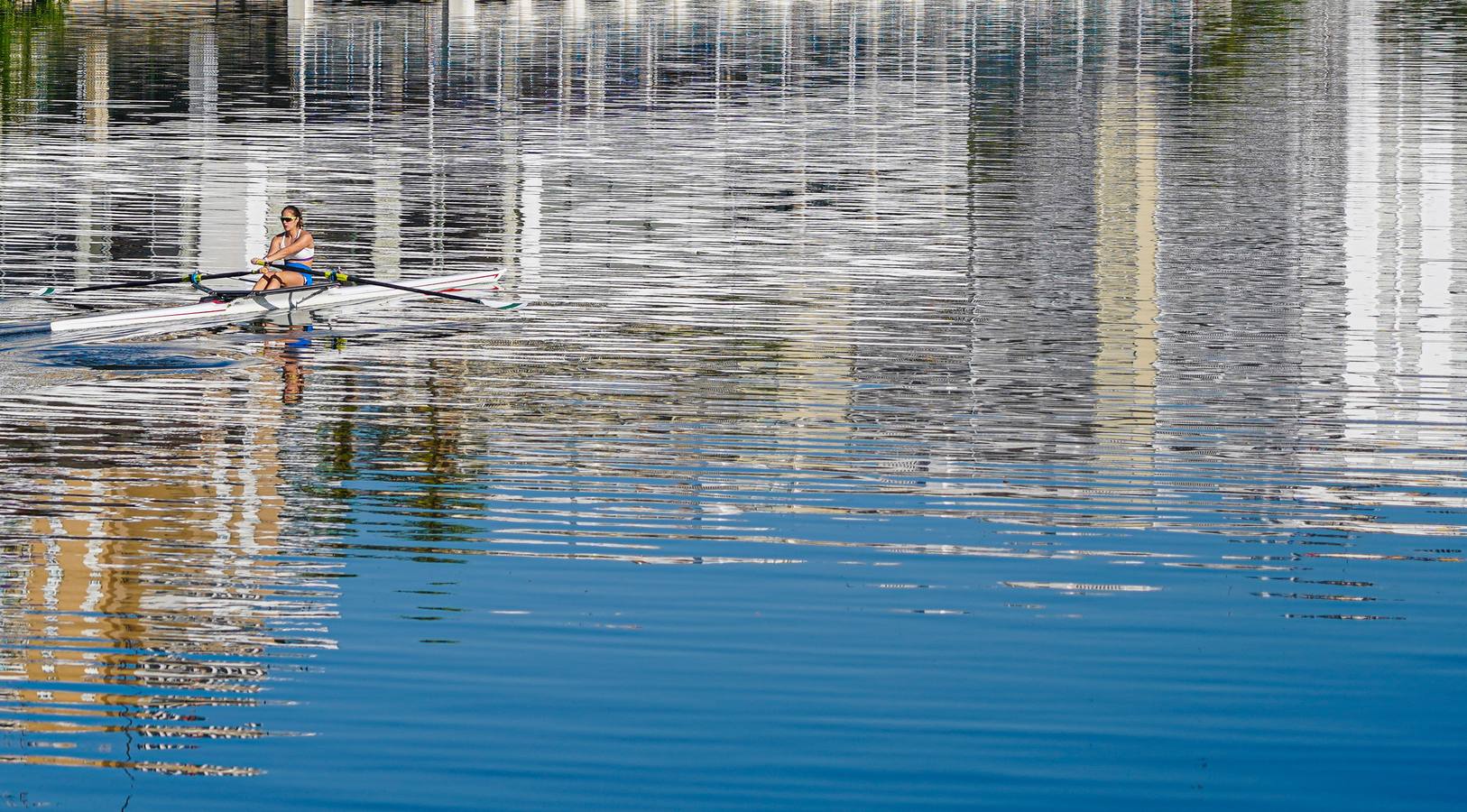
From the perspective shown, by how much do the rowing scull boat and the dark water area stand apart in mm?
258

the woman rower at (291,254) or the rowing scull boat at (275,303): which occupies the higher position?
the woman rower at (291,254)

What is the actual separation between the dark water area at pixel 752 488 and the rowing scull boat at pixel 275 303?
0.26m

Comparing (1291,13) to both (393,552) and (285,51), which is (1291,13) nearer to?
(285,51)

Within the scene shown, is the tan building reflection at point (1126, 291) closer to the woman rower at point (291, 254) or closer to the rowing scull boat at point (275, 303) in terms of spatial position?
the rowing scull boat at point (275, 303)

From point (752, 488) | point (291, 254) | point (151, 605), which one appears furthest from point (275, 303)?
point (151, 605)

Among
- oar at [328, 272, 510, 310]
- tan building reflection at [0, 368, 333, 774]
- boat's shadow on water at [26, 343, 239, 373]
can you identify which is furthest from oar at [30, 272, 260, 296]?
tan building reflection at [0, 368, 333, 774]

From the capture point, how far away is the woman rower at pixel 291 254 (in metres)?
24.4

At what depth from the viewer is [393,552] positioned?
14203 mm

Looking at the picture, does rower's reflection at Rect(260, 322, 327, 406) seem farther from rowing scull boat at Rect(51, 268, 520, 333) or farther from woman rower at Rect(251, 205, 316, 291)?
woman rower at Rect(251, 205, 316, 291)

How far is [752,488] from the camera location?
15898 millimetres

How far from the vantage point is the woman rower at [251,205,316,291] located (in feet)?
80.0

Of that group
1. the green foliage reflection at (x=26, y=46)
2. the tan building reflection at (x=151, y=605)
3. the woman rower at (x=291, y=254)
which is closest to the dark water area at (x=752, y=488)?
the tan building reflection at (x=151, y=605)

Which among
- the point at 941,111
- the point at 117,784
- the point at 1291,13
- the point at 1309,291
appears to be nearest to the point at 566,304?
the point at 1309,291

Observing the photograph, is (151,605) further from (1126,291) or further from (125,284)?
(1126,291)
